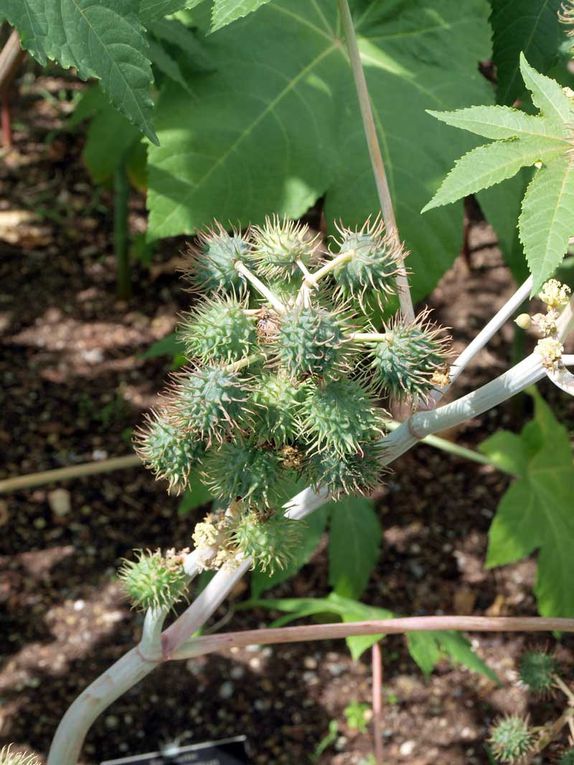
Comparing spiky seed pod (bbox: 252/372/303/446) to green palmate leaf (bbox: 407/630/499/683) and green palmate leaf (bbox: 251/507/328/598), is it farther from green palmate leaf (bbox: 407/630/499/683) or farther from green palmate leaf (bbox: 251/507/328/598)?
green palmate leaf (bbox: 251/507/328/598)

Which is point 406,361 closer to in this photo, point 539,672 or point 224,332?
point 224,332

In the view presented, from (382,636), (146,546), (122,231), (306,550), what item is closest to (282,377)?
(382,636)

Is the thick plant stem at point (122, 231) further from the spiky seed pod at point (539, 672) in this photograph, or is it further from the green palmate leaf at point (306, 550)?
the spiky seed pod at point (539, 672)

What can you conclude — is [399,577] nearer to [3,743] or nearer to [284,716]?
[284,716]


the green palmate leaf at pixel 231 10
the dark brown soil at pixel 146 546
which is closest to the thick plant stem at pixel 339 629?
the green palmate leaf at pixel 231 10

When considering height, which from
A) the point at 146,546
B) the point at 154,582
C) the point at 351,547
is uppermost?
the point at 154,582

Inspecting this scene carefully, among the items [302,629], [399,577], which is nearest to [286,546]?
[302,629]

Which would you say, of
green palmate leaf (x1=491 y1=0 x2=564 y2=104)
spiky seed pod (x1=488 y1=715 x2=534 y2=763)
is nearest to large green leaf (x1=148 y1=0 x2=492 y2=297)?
green palmate leaf (x1=491 y1=0 x2=564 y2=104)
